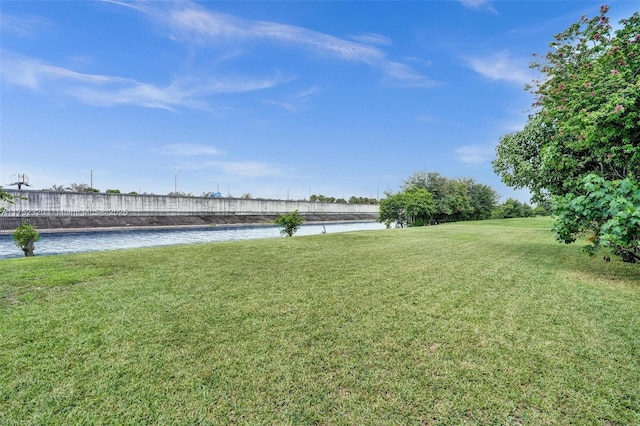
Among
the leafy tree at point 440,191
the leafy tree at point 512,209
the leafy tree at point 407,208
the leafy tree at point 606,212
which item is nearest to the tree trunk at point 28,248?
the leafy tree at point 606,212

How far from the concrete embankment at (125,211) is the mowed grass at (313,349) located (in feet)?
51.2

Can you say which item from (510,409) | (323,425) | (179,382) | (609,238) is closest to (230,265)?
(179,382)

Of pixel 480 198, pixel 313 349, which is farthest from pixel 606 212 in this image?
pixel 480 198

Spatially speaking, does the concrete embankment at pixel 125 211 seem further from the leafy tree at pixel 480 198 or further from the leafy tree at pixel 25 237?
the leafy tree at pixel 480 198

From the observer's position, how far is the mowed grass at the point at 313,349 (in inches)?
84.9

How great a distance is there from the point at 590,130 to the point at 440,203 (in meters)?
35.7

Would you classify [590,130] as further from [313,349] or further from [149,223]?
[149,223]

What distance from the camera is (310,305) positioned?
4.16 meters

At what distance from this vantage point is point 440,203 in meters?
39.7

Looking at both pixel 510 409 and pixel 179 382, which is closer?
pixel 510 409

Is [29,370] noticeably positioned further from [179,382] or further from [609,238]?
[609,238]

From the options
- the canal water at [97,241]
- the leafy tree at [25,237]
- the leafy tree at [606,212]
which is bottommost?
the canal water at [97,241]

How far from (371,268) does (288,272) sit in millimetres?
1883

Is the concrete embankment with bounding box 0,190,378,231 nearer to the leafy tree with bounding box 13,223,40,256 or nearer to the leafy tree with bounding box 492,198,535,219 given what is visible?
the leafy tree with bounding box 13,223,40,256
